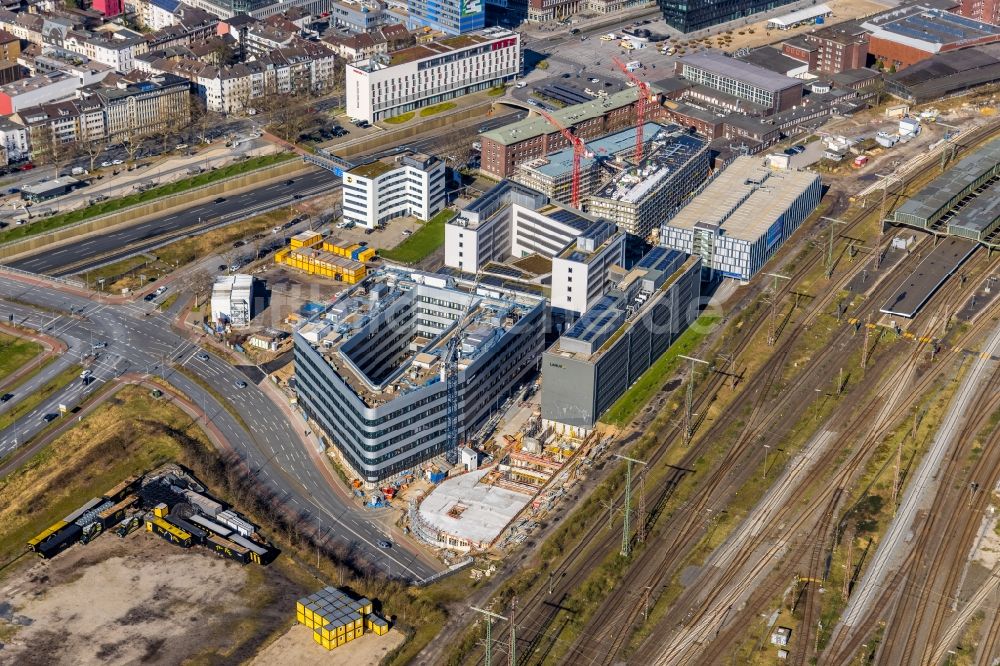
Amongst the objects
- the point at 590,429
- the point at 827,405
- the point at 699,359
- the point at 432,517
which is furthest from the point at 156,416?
the point at 827,405

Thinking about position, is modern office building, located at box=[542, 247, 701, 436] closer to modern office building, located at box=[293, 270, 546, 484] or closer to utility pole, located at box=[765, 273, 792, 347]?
modern office building, located at box=[293, 270, 546, 484]

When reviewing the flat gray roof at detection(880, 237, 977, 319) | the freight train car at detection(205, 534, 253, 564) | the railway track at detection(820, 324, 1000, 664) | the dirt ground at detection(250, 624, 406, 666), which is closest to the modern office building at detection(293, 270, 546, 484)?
the freight train car at detection(205, 534, 253, 564)

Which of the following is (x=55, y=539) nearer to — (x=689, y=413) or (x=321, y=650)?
(x=321, y=650)

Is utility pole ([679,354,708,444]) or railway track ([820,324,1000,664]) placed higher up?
utility pole ([679,354,708,444])

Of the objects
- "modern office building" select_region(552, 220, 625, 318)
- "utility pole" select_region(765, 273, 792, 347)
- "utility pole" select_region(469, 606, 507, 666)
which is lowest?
"utility pole" select_region(469, 606, 507, 666)

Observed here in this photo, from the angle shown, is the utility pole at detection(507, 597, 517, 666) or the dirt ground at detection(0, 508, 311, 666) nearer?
the utility pole at detection(507, 597, 517, 666)

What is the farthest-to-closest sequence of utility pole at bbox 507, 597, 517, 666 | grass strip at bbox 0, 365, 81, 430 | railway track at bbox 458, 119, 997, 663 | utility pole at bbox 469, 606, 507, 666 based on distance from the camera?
1. grass strip at bbox 0, 365, 81, 430
2. railway track at bbox 458, 119, 997, 663
3. utility pole at bbox 507, 597, 517, 666
4. utility pole at bbox 469, 606, 507, 666

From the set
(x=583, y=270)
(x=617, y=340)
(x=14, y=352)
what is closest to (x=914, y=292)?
(x=583, y=270)
